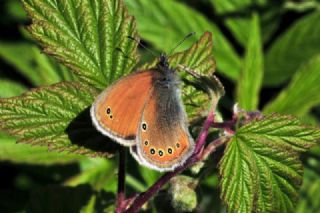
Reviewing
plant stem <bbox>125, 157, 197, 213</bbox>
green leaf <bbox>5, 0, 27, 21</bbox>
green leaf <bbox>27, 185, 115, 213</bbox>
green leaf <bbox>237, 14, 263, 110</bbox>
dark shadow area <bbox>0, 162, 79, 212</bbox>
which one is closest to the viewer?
plant stem <bbox>125, 157, 197, 213</bbox>

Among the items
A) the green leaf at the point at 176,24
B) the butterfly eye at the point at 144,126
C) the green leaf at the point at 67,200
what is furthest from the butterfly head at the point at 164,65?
the green leaf at the point at 176,24

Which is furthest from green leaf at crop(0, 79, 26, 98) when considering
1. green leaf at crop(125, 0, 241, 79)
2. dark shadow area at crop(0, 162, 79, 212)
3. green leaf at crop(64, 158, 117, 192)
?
green leaf at crop(125, 0, 241, 79)

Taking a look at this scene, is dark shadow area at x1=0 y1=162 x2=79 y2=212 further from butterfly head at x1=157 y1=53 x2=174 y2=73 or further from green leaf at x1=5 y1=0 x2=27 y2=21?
butterfly head at x1=157 y1=53 x2=174 y2=73

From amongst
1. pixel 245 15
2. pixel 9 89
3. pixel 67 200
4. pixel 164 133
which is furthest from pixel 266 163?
pixel 9 89

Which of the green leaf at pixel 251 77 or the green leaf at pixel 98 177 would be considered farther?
the green leaf at pixel 251 77

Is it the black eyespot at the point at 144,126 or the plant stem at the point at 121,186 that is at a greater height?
the black eyespot at the point at 144,126

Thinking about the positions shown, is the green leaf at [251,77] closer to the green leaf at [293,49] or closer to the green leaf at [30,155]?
the green leaf at [293,49]

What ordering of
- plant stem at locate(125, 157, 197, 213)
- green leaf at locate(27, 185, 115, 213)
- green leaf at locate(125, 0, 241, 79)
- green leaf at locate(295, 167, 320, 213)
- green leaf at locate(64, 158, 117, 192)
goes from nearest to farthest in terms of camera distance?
plant stem at locate(125, 157, 197, 213), green leaf at locate(27, 185, 115, 213), green leaf at locate(64, 158, 117, 192), green leaf at locate(295, 167, 320, 213), green leaf at locate(125, 0, 241, 79)

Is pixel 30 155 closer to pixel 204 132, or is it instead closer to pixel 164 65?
pixel 164 65
